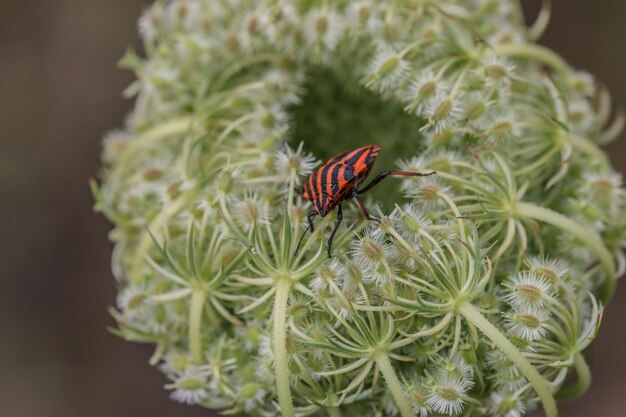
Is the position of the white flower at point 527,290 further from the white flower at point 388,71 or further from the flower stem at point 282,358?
the white flower at point 388,71

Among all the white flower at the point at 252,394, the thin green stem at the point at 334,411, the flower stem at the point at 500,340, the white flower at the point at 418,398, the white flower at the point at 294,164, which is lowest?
the white flower at the point at 252,394

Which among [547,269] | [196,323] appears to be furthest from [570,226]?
[196,323]

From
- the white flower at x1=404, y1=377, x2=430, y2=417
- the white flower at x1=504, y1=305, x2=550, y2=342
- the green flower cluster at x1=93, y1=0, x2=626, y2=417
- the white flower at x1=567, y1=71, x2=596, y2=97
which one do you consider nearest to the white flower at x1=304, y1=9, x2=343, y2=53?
the green flower cluster at x1=93, y1=0, x2=626, y2=417

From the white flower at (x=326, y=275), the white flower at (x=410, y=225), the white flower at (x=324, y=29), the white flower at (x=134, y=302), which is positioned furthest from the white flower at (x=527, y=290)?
the white flower at (x=134, y=302)

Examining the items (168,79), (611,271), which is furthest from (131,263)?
(611,271)

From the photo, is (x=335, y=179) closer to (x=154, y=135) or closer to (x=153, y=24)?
(x=154, y=135)

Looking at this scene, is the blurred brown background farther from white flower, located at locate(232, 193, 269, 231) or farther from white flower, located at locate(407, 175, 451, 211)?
white flower, located at locate(407, 175, 451, 211)
